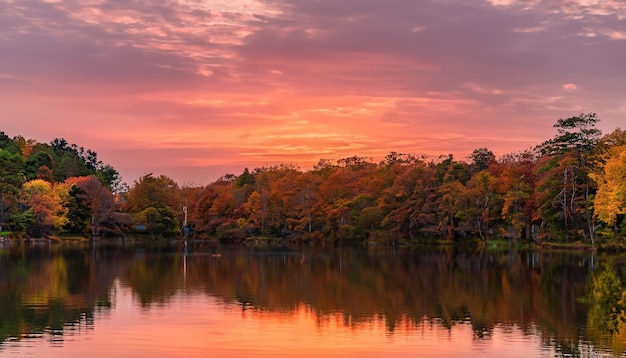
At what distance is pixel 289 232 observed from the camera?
101250mm


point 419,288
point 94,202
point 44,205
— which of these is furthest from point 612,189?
point 94,202

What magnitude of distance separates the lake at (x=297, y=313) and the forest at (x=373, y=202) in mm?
22931

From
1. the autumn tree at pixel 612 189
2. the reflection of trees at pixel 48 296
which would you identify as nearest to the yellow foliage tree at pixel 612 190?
the autumn tree at pixel 612 189

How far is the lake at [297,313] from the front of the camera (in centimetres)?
1853

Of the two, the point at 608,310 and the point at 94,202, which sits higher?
the point at 94,202

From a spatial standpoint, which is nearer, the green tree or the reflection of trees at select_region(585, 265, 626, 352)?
the reflection of trees at select_region(585, 265, 626, 352)

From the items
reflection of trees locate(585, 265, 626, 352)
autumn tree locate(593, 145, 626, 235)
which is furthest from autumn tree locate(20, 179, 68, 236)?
reflection of trees locate(585, 265, 626, 352)

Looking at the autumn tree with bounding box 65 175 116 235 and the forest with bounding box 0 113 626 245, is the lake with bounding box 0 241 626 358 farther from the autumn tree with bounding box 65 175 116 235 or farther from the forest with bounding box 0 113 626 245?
the autumn tree with bounding box 65 175 116 235

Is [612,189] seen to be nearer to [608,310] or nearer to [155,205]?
[608,310]

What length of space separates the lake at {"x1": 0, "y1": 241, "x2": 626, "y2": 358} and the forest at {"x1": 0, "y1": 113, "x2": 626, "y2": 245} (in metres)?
22.9

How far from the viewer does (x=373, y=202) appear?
94.9 metres

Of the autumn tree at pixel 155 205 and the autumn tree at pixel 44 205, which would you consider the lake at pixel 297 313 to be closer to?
the autumn tree at pixel 44 205

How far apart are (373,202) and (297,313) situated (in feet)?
231

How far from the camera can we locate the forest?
216ft
